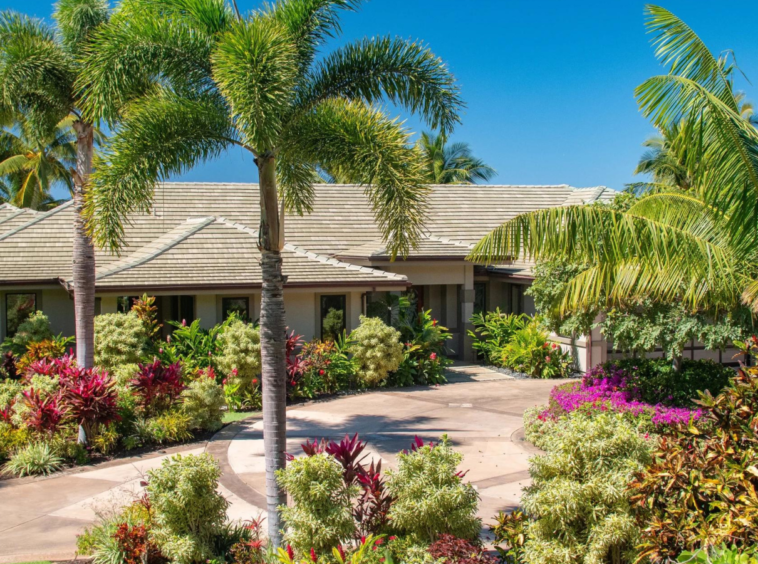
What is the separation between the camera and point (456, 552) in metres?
6.15

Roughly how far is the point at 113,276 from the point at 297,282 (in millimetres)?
4438

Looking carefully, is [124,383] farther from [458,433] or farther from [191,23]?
[191,23]

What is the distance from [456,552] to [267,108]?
15.4 ft

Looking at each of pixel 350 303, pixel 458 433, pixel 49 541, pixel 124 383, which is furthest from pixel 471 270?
pixel 49 541

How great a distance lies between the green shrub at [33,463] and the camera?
1053 centimetres

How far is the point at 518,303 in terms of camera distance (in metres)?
22.3

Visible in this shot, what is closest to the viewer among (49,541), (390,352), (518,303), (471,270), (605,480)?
(605,480)

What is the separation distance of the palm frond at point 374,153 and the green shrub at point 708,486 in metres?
3.78

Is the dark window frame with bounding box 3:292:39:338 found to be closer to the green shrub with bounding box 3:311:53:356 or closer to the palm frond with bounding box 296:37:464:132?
the green shrub with bounding box 3:311:53:356

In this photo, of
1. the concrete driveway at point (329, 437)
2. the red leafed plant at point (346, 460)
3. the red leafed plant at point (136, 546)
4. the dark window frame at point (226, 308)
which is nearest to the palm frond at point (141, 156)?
the red leafed plant at point (136, 546)

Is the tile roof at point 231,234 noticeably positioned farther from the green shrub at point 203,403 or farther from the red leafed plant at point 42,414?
the red leafed plant at point 42,414

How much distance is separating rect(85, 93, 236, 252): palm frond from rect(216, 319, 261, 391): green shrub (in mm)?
6823

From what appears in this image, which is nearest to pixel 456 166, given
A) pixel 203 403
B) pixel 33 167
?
pixel 33 167

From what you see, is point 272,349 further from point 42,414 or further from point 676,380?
point 676,380
